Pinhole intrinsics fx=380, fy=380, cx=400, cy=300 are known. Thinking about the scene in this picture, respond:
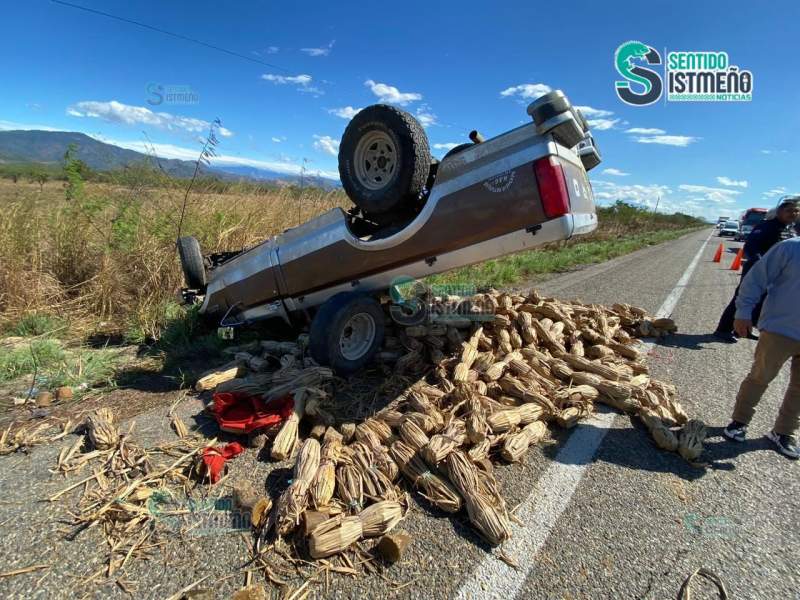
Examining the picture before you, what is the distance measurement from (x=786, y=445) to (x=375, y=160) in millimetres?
4214

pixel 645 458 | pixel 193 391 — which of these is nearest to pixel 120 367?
pixel 193 391

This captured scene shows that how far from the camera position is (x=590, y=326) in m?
4.79

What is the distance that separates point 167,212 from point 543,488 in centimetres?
738

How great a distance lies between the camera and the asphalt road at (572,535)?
1.73 metres

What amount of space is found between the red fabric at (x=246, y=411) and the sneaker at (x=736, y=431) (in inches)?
136

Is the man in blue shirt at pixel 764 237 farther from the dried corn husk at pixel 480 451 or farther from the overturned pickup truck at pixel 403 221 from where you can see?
the dried corn husk at pixel 480 451

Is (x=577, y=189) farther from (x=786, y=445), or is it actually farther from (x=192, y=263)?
(x=192, y=263)

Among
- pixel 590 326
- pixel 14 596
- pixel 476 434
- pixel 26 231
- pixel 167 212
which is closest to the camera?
pixel 14 596

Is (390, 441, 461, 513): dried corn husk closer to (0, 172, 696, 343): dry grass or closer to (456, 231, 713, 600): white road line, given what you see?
(456, 231, 713, 600): white road line

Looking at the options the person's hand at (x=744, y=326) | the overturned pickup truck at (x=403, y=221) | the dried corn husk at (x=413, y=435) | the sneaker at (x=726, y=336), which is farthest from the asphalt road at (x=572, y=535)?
the sneaker at (x=726, y=336)

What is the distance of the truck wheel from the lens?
3.32 metres

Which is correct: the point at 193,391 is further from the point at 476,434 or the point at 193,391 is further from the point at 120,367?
the point at 476,434

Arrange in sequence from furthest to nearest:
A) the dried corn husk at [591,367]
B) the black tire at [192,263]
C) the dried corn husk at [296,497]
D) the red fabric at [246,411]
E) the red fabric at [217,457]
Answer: the black tire at [192,263] → the dried corn husk at [591,367] → the red fabric at [246,411] → the red fabric at [217,457] → the dried corn husk at [296,497]

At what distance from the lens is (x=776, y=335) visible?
2.96m
